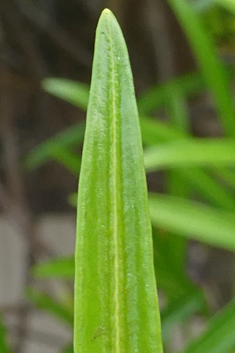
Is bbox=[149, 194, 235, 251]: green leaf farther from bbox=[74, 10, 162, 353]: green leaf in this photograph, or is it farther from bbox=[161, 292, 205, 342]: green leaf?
bbox=[74, 10, 162, 353]: green leaf

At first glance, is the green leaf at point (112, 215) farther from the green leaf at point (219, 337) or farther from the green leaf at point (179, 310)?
the green leaf at point (179, 310)

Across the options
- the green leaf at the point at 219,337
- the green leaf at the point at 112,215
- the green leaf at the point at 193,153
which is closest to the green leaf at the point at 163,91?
the green leaf at the point at 193,153

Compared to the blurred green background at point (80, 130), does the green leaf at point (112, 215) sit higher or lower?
lower

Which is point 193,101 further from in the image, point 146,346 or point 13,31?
point 146,346

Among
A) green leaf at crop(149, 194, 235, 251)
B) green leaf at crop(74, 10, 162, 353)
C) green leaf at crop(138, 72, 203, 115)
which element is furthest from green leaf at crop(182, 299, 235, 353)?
green leaf at crop(138, 72, 203, 115)

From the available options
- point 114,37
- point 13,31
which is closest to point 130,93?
point 114,37

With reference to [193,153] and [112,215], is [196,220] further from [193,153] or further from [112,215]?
[112,215]
